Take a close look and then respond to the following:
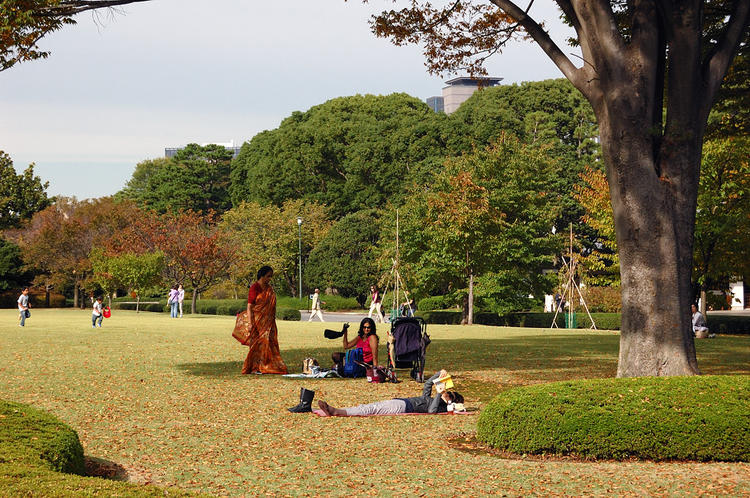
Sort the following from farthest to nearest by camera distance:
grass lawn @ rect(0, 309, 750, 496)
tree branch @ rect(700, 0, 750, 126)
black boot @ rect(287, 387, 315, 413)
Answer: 1. tree branch @ rect(700, 0, 750, 126)
2. black boot @ rect(287, 387, 315, 413)
3. grass lawn @ rect(0, 309, 750, 496)

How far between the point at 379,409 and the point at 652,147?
5.45 m

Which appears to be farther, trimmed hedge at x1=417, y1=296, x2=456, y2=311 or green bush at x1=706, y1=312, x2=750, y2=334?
trimmed hedge at x1=417, y1=296, x2=456, y2=311

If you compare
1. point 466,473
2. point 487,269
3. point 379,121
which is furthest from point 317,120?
point 466,473

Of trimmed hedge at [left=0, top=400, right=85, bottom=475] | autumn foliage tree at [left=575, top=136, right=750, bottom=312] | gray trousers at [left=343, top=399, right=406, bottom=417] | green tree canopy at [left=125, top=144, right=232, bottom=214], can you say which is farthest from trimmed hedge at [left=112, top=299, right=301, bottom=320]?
trimmed hedge at [left=0, top=400, right=85, bottom=475]

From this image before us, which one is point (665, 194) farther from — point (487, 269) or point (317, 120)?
point (317, 120)

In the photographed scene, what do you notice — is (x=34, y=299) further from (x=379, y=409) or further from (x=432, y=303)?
(x=379, y=409)

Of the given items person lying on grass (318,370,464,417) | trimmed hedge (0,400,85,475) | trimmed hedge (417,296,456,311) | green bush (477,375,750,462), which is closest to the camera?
trimmed hedge (0,400,85,475)

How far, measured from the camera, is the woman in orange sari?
1544 cm

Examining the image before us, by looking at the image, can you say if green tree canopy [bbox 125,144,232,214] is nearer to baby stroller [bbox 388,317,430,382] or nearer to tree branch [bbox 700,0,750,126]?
baby stroller [bbox 388,317,430,382]

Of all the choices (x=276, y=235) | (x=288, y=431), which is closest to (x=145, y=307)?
(x=276, y=235)

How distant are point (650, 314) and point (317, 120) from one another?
214 ft

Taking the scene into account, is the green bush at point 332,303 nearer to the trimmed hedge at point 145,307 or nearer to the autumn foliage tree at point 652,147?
the trimmed hedge at point 145,307

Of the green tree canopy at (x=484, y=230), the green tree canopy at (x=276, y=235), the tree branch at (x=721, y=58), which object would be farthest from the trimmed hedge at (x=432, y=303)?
the tree branch at (x=721, y=58)

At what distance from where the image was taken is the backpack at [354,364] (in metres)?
14.9
